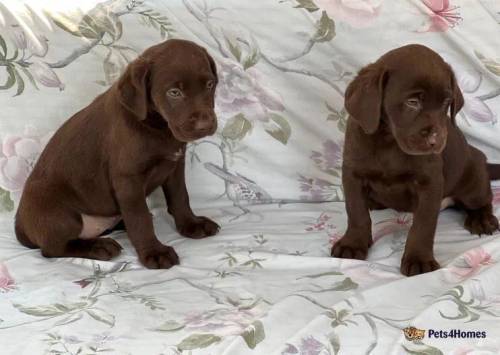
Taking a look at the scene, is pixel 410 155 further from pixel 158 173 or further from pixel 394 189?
pixel 158 173

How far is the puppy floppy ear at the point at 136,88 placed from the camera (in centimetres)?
230

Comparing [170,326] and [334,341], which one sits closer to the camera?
[334,341]

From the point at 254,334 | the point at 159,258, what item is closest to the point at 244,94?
the point at 159,258

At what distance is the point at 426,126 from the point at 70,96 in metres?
1.44

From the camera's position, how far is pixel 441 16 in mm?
2857

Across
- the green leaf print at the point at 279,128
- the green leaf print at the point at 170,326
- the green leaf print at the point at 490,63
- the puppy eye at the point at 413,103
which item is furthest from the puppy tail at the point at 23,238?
the green leaf print at the point at 490,63

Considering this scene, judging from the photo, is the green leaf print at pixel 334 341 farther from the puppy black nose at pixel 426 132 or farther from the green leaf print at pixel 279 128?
the green leaf print at pixel 279 128

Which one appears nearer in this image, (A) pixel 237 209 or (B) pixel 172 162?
(B) pixel 172 162

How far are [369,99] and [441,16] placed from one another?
88 centimetres

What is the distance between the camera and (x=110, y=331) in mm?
2070

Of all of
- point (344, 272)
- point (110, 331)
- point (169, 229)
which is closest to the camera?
point (110, 331)

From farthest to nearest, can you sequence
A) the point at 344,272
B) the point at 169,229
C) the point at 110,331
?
the point at 169,229 → the point at 344,272 → the point at 110,331

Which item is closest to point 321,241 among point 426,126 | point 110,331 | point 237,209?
point 237,209

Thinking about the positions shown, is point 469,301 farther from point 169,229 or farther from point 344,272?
point 169,229
